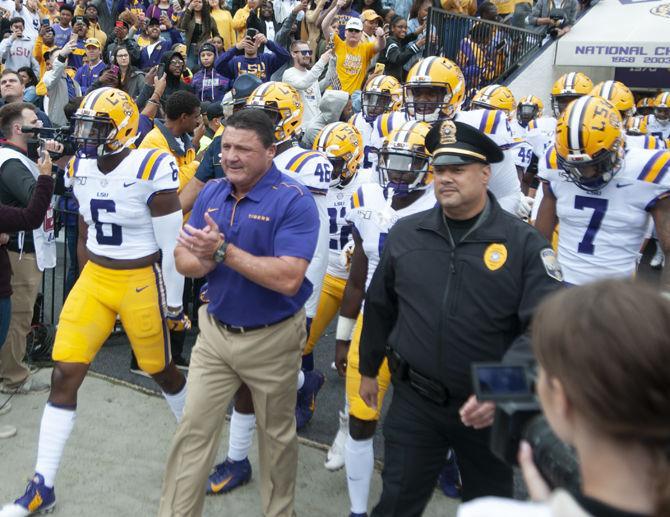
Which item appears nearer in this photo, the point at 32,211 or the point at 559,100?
the point at 32,211

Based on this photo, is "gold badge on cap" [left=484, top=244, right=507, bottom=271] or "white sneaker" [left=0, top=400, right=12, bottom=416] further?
"white sneaker" [left=0, top=400, right=12, bottom=416]

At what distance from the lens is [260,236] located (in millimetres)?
3639

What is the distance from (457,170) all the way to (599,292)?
181cm

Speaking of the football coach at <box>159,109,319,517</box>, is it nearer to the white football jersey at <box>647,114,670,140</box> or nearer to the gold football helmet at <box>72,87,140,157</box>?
the gold football helmet at <box>72,87,140,157</box>

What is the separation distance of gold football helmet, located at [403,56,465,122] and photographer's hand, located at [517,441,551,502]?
13.7 ft

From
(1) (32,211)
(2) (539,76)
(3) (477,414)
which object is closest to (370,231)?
(3) (477,414)

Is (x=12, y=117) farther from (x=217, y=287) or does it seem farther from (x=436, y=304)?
(x=436, y=304)

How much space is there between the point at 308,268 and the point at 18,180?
2.03 m

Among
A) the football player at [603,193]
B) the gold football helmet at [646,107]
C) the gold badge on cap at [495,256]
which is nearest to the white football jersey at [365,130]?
the football player at [603,193]

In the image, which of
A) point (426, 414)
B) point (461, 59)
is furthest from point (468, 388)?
point (461, 59)

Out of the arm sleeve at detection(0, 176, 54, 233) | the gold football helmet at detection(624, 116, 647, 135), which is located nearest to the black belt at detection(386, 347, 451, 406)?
the arm sleeve at detection(0, 176, 54, 233)

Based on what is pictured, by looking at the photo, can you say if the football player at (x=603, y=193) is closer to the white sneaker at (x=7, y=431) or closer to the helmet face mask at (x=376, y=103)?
the white sneaker at (x=7, y=431)

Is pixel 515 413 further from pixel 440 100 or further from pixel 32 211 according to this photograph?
pixel 440 100

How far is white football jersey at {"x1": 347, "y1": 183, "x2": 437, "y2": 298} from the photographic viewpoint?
4137 millimetres
